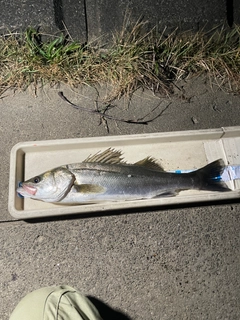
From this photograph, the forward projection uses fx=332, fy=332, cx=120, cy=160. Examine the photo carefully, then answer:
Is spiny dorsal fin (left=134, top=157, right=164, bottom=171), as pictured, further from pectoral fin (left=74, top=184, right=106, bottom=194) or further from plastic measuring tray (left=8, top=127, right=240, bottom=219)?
pectoral fin (left=74, top=184, right=106, bottom=194)

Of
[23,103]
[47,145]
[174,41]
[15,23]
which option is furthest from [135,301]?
[15,23]

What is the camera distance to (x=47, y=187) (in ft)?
9.16

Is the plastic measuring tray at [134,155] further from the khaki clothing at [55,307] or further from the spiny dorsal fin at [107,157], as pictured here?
the khaki clothing at [55,307]

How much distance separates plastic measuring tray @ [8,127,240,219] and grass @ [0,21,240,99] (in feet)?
2.25

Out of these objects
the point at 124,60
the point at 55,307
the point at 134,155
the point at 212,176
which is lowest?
the point at 55,307

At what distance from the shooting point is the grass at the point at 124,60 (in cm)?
352

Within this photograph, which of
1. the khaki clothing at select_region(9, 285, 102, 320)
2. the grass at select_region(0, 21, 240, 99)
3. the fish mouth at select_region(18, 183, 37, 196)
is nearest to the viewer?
the khaki clothing at select_region(9, 285, 102, 320)

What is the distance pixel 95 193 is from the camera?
282cm

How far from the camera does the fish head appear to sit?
9.11 ft

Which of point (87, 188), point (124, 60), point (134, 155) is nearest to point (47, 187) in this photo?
point (87, 188)

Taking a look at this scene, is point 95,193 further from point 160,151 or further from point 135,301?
point 135,301

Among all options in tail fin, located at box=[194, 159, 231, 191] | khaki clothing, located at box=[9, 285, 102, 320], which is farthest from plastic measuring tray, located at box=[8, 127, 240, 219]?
khaki clothing, located at box=[9, 285, 102, 320]

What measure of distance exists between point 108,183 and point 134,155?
509mm

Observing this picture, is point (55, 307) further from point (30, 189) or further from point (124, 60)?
point (124, 60)
